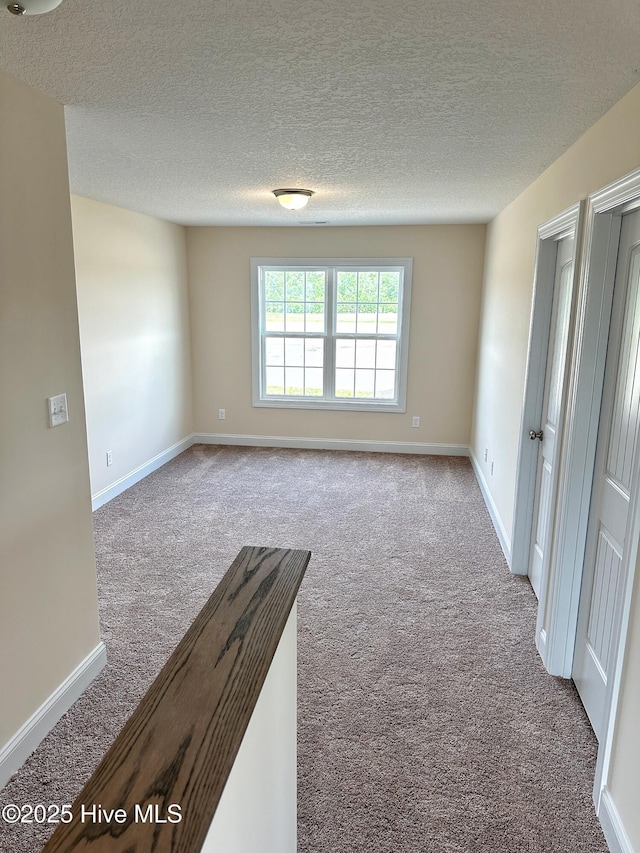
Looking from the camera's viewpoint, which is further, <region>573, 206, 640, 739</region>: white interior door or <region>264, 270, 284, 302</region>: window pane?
→ <region>264, 270, 284, 302</region>: window pane

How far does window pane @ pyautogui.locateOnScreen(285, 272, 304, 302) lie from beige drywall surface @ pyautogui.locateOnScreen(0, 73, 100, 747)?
12.9ft

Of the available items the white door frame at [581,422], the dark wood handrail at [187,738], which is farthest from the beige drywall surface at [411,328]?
the dark wood handrail at [187,738]

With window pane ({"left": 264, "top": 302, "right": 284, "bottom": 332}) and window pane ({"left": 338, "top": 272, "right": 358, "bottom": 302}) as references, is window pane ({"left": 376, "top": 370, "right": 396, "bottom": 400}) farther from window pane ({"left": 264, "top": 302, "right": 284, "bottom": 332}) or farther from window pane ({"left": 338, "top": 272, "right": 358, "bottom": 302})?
window pane ({"left": 264, "top": 302, "right": 284, "bottom": 332})

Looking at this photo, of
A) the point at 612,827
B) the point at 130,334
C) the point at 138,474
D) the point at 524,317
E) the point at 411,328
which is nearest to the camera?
the point at 612,827

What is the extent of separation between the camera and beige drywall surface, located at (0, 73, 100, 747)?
73.4 inches

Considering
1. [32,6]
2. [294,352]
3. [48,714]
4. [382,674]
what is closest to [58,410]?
[48,714]

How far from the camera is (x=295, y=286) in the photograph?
599cm

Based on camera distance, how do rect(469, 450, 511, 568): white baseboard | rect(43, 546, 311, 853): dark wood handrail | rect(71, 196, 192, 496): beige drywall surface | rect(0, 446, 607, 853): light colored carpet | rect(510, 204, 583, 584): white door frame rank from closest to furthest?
rect(43, 546, 311, 853): dark wood handrail < rect(0, 446, 607, 853): light colored carpet < rect(510, 204, 583, 584): white door frame < rect(469, 450, 511, 568): white baseboard < rect(71, 196, 192, 496): beige drywall surface

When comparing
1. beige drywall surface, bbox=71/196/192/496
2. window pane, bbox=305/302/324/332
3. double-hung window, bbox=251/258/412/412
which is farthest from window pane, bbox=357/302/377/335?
beige drywall surface, bbox=71/196/192/496

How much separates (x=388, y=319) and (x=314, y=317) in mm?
807

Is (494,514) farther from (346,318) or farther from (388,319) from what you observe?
(346,318)

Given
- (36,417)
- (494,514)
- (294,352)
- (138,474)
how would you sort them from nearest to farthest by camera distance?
(36,417) < (494,514) < (138,474) < (294,352)

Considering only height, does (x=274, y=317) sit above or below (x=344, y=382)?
above

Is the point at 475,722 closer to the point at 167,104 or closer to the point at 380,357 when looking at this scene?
the point at 167,104
